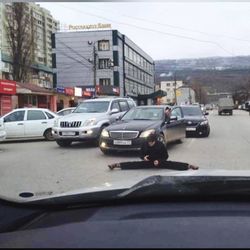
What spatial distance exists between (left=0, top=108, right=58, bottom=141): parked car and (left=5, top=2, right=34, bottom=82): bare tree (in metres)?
21.9

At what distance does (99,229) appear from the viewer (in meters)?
1.92

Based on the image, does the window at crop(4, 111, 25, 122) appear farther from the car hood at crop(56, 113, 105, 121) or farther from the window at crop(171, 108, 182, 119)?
the window at crop(171, 108, 182, 119)

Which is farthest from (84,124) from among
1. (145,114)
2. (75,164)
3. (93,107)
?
(75,164)

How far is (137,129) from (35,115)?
743cm

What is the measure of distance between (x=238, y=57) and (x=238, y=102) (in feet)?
283

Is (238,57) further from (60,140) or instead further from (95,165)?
(95,165)

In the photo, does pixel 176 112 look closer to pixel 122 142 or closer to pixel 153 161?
pixel 122 142

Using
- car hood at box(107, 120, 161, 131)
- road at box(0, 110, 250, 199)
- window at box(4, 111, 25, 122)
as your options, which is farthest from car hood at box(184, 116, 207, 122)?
car hood at box(107, 120, 161, 131)

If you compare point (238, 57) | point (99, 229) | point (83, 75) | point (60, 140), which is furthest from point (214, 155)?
point (83, 75)

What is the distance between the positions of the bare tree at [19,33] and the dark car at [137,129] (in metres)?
26.8

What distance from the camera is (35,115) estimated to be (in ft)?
63.1

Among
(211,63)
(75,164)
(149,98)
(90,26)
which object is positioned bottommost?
(75,164)

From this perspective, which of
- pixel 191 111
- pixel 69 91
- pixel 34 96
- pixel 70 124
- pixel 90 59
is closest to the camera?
pixel 70 124

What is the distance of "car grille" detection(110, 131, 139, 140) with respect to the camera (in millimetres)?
12611
